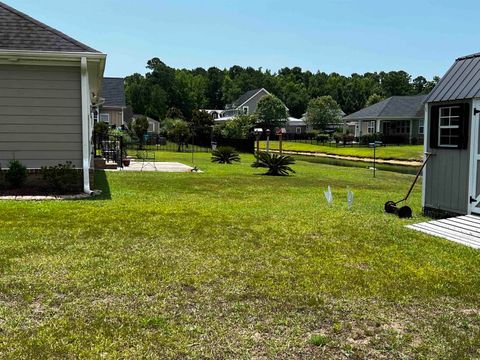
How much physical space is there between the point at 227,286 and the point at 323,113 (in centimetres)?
6109

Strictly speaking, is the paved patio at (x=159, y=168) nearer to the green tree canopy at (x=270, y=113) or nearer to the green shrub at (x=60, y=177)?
the green shrub at (x=60, y=177)

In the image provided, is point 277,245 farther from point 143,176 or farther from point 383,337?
point 143,176

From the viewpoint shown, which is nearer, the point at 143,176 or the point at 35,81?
the point at 35,81

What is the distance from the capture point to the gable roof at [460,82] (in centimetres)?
843

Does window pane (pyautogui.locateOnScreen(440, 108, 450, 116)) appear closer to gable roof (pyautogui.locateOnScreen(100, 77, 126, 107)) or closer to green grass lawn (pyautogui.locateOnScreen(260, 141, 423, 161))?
green grass lawn (pyautogui.locateOnScreen(260, 141, 423, 161))

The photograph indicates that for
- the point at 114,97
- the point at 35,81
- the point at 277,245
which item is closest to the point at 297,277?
the point at 277,245

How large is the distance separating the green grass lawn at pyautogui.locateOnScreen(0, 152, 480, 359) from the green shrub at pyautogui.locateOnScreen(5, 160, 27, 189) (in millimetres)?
1740

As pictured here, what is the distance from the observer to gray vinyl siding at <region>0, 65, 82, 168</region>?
35.1ft

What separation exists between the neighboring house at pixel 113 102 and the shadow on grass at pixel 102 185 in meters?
28.1

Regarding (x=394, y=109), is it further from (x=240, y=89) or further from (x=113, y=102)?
(x=240, y=89)

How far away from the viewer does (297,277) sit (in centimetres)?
527

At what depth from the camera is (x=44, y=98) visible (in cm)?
1083

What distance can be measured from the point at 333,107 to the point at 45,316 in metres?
63.5

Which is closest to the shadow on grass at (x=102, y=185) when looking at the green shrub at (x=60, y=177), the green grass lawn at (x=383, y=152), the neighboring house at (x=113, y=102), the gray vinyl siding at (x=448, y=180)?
the green shrub at (x=60, y=177)
